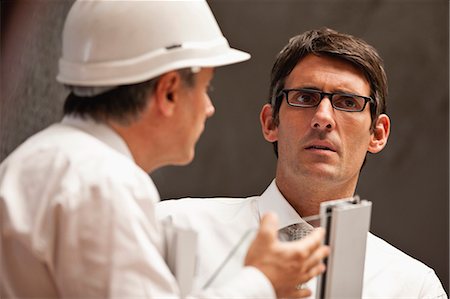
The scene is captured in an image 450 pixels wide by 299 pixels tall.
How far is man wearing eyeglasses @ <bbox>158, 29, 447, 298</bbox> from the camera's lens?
1.83 m

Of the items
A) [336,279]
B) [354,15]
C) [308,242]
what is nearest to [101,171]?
[308,242]

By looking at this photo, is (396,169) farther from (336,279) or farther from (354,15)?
(336,279)

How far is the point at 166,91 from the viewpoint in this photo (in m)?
1.24

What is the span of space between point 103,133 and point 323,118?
71 cm

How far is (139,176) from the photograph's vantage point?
1.17 m

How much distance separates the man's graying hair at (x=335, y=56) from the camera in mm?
1907

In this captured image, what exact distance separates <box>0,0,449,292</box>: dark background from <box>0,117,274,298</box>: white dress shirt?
5.64ft

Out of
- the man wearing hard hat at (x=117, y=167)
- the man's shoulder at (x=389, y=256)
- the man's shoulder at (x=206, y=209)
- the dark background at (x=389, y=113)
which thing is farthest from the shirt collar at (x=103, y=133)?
the dark background at (x=389, y=113)

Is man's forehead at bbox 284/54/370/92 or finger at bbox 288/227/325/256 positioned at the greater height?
man's forehead at bbox 284/54/370/92

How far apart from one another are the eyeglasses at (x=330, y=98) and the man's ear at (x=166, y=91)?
0.68 m

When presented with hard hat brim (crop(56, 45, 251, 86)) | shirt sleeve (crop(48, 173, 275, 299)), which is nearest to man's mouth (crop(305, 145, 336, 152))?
hard hat brim (crop(56, 45, 251, 86))

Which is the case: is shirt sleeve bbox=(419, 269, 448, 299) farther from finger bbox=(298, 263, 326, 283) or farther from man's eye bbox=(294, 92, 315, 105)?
finger bbox=(298, 263, 326, 283)

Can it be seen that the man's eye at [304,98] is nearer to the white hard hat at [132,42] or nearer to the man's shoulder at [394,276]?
the man's shoulder at [394,276]

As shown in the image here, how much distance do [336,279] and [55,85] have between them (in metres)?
1.00
